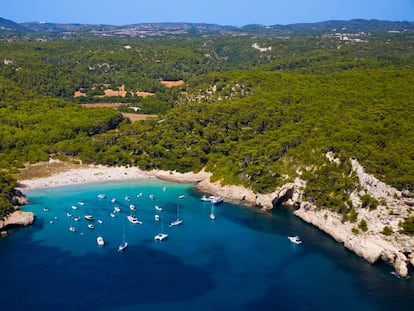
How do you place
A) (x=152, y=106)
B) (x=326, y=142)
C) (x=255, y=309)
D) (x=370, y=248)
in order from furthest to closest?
(x=152, y=106)
(x=326, y=142)
(x=370, y=248)
(x=255, y=309)

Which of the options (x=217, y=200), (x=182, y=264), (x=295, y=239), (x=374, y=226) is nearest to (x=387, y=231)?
(x=374, y=226)

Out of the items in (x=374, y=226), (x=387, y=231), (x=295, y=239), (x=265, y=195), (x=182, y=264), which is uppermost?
(x=387, y=231)

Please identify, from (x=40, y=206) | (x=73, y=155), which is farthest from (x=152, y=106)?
(x=40, y=206)

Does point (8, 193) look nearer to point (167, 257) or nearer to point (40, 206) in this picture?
point (40, 206)

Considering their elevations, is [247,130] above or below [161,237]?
above

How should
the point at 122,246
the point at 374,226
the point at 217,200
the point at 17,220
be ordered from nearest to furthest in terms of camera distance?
the point at 122,246
the point at 374,226
the point at 17,220
the point at 217,200

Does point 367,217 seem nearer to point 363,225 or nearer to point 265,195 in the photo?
point 363,225

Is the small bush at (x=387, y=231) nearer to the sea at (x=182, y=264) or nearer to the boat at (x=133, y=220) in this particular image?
the sea at (x=182, y=264)
